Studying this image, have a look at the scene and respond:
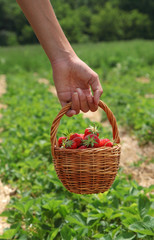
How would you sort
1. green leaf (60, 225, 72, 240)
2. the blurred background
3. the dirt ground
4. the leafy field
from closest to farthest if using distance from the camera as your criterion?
green leaf (60, 225, 72, 240), the leafy field, the dirt ground, the blurred background

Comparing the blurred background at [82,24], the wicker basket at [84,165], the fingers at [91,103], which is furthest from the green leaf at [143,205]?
the blurred background at [82,24]

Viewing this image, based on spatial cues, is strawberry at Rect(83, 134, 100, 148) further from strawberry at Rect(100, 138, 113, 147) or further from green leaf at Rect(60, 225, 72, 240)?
green leaf at Rect(60, 225, 72, 240)

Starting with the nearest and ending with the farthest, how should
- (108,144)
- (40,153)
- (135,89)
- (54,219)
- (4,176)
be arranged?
(108,144) < (54,219) < (4,176) < (40,153) < (135,89)

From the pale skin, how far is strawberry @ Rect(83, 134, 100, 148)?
15 cm

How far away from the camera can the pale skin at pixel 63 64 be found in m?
1.72

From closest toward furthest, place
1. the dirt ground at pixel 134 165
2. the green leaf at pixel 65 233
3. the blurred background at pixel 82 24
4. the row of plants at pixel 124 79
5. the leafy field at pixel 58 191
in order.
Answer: the green leaf at pixel 65 233 < the leafy field at pixel 58 191 < the dirt ground at pixel 134 165 < the row of plants at pixel 124 79 < the blurred background at pixel 82 24

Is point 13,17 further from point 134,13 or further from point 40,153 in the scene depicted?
point 40,153

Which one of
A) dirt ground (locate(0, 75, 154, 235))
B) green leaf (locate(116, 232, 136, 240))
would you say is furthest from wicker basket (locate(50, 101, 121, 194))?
dirt ground (locate(0, 75, 154, 235))

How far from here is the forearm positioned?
1.70 metres

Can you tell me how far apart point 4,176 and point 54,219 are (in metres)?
1.16

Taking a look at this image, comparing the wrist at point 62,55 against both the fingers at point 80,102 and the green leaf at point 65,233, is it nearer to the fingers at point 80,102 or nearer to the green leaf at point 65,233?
the fingers at point 80,102

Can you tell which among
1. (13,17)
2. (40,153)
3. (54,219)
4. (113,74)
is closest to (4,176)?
(40,153)

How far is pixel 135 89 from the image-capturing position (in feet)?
23.7

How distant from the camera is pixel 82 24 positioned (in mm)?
46531
